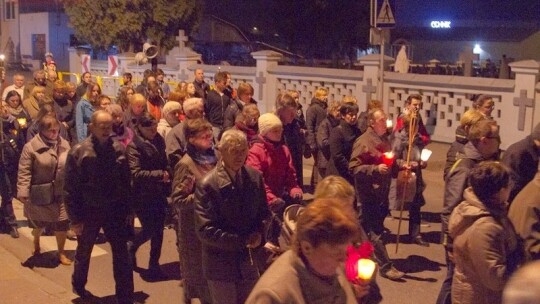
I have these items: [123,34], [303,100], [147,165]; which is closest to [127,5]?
[123,34]

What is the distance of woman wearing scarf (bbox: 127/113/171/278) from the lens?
7754mm

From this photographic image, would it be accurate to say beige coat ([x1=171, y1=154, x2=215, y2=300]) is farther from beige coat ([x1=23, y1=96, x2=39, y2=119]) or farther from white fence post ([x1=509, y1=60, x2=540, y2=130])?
white fence post ([x1=509, y1=60, x2=540, y2=130])

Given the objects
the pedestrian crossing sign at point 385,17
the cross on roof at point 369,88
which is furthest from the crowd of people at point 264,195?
the cross on roof at point 369,88

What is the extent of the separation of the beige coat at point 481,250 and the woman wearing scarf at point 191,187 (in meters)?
2.30

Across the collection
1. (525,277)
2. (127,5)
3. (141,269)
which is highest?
(127,5)

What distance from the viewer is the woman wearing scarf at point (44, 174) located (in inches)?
324

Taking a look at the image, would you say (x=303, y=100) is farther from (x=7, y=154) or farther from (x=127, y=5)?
(x=127, y=5)

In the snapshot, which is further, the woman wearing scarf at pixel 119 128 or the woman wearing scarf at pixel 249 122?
the woman wearing scarf at pixel 119 128

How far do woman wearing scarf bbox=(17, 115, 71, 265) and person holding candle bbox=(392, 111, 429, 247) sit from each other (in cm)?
364

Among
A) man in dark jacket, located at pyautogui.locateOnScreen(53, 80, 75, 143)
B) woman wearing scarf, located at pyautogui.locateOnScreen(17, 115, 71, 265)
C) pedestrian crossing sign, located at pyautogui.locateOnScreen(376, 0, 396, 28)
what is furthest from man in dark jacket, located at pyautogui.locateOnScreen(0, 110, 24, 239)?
pedestrian crossing sign, located at pyautogui.locateOnScreen(376, 0, 396, 28)

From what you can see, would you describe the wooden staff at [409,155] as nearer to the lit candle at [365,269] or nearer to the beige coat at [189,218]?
the beige coat at [189,218]

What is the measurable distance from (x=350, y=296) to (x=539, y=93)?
1105cm

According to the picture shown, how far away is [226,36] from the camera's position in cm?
4181

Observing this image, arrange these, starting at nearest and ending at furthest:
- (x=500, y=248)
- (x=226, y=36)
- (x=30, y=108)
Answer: (x=500, y=248)
(x=30, y=108)
(x=226, y=36)
